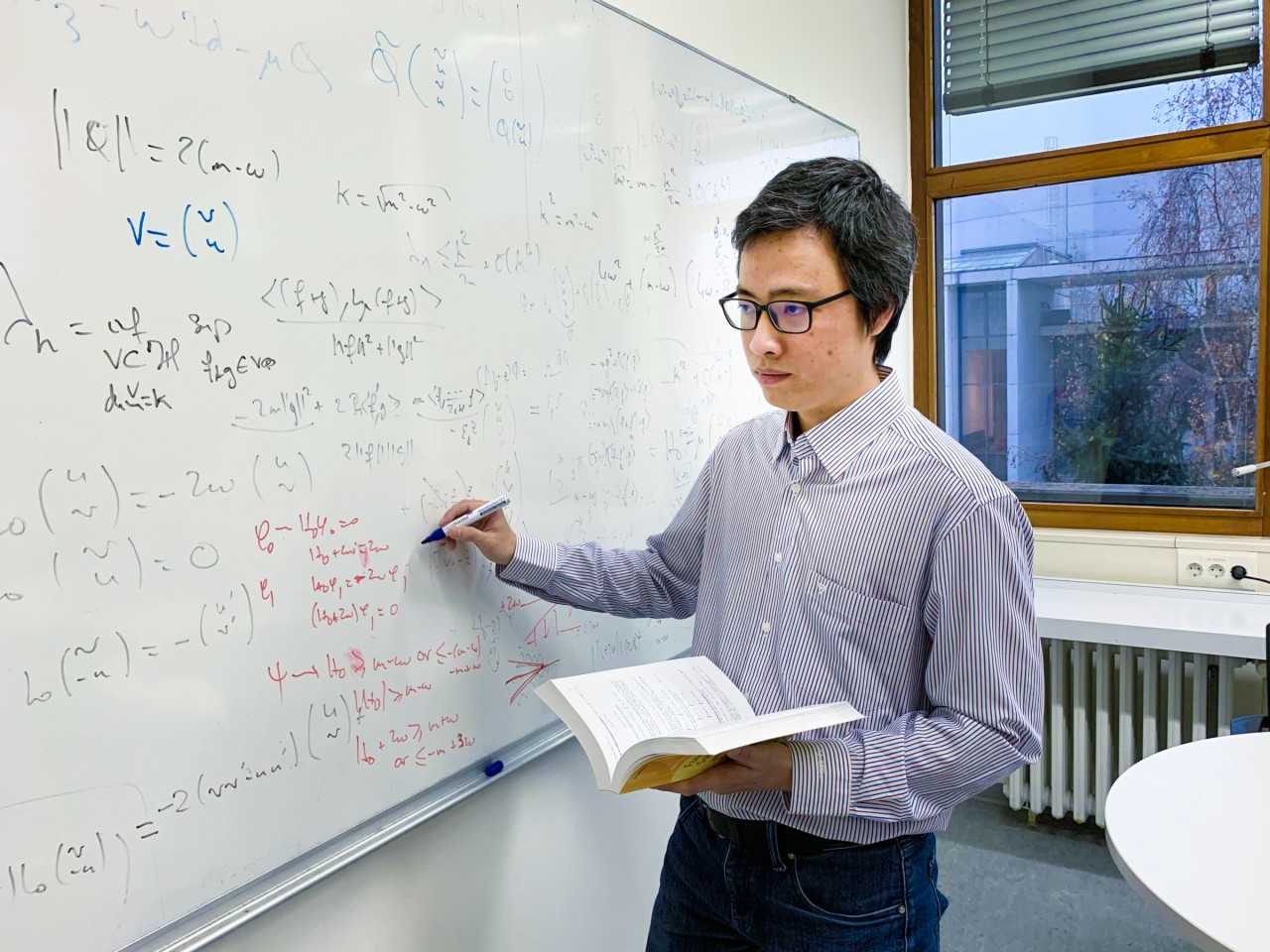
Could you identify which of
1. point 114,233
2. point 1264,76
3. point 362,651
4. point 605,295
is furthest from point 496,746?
point 1264,76

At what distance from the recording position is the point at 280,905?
112 centimetres

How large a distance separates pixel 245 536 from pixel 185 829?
326mm

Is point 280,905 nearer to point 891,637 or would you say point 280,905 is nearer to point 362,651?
point 362,651

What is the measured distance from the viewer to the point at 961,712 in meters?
1.11

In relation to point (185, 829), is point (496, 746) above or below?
below

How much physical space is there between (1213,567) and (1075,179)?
51.6 inches

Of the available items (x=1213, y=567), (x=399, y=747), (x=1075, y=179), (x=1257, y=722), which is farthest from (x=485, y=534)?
(x=1075, y=179)

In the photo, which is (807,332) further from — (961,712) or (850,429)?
(961,712)

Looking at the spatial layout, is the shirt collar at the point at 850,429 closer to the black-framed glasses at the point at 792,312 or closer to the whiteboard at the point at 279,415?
the black-framed glasses at the point at 792,312

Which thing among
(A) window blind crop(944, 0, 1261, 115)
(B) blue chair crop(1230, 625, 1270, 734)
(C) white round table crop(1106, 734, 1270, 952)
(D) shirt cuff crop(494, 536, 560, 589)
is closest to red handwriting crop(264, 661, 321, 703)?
(D) shirt cuff crop(494, 536, 560, 589)

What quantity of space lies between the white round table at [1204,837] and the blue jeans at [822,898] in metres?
0.27

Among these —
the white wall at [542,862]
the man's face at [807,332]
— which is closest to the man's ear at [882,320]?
the man's face at [807,332]

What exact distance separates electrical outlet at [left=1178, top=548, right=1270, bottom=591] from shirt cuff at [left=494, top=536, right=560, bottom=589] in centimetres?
229

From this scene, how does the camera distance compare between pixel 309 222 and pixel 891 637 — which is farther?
pixel 891 637
